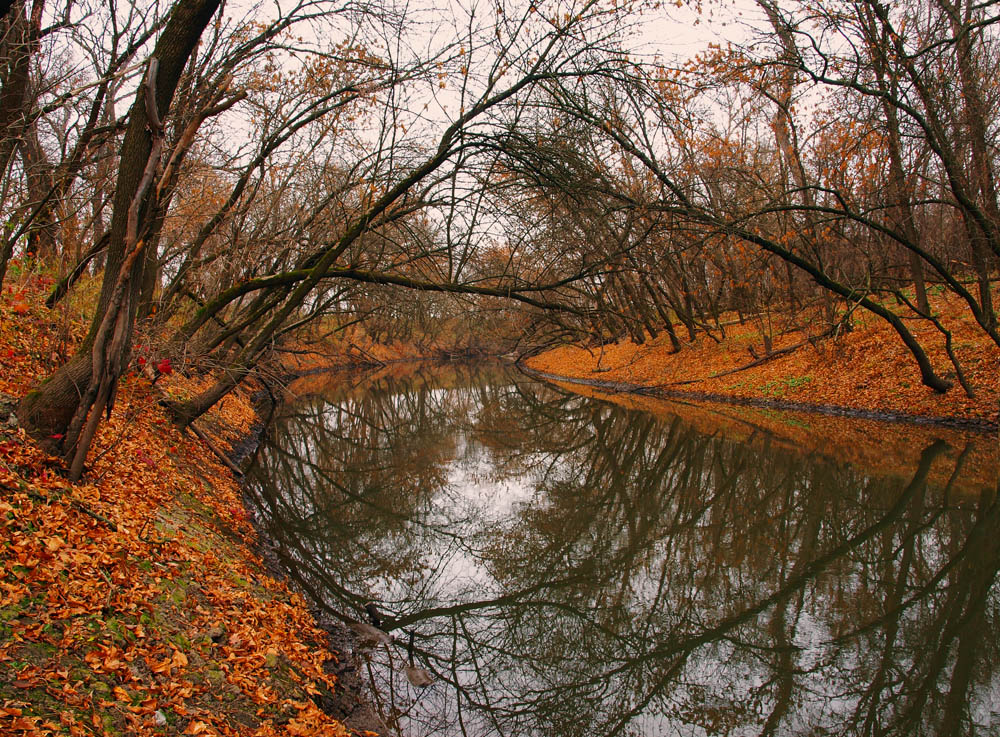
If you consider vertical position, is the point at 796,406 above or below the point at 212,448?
above

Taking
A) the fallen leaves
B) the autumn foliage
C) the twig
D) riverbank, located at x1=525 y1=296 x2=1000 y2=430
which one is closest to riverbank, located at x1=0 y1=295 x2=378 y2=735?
the autumn foliage

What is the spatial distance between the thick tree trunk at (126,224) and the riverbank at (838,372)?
34.4 ft

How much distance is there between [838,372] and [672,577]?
12273 millimetres

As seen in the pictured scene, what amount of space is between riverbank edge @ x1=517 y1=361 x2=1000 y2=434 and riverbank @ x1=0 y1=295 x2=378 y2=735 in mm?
13061

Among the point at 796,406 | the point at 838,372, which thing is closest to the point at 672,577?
the point at 796,406

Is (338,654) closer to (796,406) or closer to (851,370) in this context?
(796,406)

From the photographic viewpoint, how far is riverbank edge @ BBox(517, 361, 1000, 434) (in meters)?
11.9

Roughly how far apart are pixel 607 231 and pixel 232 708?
6.22 metres

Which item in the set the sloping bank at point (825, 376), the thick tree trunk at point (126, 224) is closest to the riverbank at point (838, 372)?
the sloping bank at point (825, 376)

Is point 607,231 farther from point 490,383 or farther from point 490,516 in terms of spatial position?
point 490,383

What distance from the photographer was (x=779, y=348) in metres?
19.5

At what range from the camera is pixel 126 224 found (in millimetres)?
4816

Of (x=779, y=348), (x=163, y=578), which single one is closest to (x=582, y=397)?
(x=779, y=348)

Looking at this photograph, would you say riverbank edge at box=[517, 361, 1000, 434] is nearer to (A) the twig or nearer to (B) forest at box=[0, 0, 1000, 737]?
(B) forest at box=[0, 0, 1000, 737]
